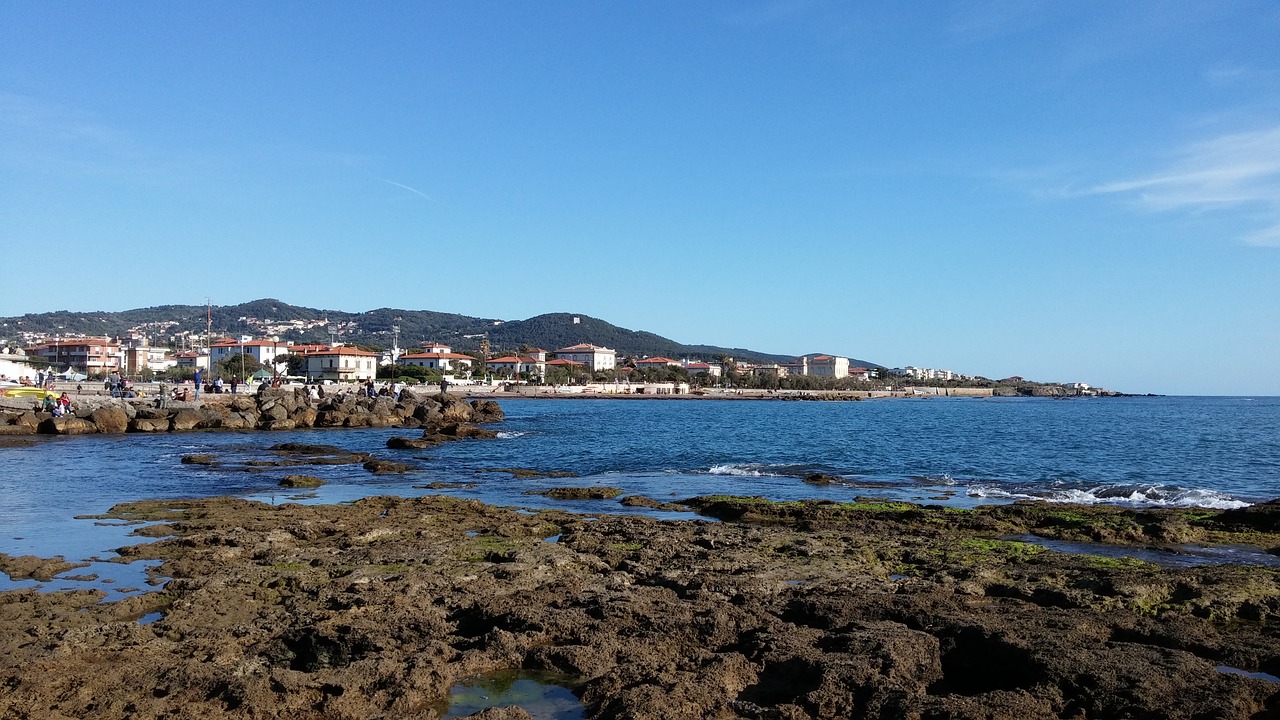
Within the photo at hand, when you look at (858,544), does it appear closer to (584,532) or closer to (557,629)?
(584,532)

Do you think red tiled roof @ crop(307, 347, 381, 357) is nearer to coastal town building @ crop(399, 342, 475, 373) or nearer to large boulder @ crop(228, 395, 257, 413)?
coastal town building @ crop(399, 342, 475, 373)

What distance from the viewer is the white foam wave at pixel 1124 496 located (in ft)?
68.6

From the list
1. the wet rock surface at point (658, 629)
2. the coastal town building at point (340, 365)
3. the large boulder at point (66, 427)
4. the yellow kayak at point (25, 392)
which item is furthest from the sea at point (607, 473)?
the coastal town building at point (340, 365)

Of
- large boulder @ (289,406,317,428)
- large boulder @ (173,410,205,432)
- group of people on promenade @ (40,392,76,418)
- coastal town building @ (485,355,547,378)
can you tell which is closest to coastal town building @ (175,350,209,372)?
coastal town building @ (485,355,547,378)

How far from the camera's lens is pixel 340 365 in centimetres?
13000

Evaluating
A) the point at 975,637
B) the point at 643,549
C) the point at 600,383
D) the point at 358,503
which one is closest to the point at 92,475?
the point at 358,503

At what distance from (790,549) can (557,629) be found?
5.45 m

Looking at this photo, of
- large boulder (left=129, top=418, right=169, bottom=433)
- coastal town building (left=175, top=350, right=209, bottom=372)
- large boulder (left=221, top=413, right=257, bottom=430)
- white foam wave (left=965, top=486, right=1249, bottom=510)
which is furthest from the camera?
coastal town building (left=175, top=350, right=209, bottom=372)

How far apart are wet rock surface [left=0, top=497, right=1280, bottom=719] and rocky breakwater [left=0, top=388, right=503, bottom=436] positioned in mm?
33070

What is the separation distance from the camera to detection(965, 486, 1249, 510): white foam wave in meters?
20.9

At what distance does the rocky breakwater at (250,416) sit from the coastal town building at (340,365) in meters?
69.7

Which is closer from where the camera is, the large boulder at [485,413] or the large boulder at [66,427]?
the large boulder at [66,427]

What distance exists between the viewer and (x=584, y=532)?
14289mm

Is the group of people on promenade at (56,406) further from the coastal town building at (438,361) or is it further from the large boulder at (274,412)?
the coastal town building at (438,361)
